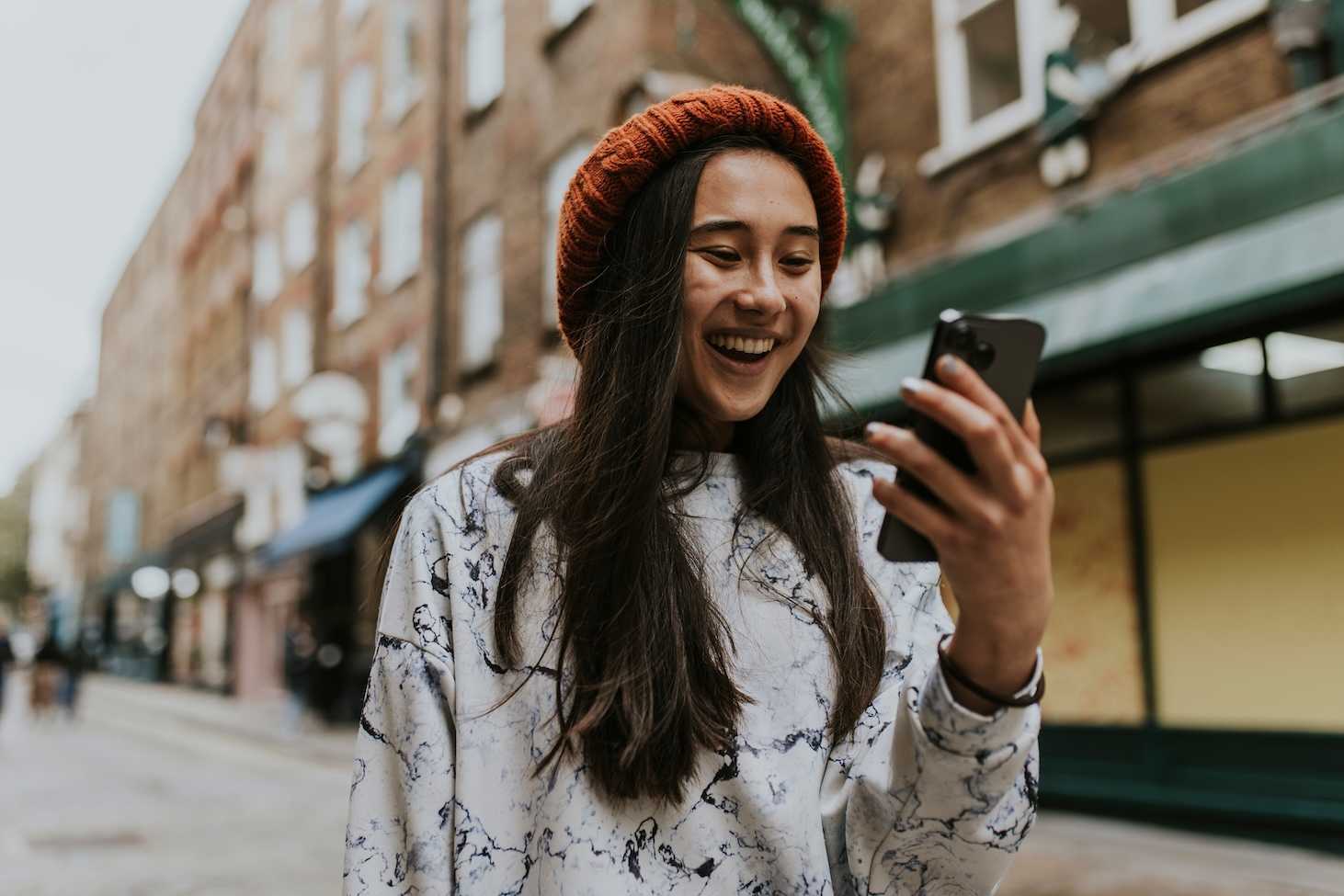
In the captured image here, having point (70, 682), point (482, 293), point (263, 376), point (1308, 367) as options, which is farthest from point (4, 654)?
point (1308, 367)

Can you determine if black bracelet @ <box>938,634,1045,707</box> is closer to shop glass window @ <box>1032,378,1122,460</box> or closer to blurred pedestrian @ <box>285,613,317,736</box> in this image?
shop glass window @ <box>1032,378,1122,460</box>

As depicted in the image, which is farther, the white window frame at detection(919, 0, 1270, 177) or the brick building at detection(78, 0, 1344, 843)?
the white window frame at detection(919, 0, 1270, 177)

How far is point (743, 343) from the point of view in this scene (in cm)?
151

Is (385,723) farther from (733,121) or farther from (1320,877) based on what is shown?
(1320,877)

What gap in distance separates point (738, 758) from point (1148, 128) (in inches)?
279

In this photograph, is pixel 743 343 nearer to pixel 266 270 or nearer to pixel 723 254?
pixel 723 254

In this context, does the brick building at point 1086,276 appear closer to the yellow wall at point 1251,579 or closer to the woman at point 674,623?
the yellow wall at point 1251,579

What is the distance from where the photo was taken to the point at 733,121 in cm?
154

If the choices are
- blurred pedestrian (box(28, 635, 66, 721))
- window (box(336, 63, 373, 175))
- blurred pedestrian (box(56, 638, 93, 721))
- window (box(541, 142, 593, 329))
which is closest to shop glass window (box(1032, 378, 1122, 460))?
window (box(541, 142, 593, 329))

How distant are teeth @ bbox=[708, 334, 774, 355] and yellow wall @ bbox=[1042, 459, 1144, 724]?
660cm

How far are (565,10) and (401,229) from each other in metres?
6.38

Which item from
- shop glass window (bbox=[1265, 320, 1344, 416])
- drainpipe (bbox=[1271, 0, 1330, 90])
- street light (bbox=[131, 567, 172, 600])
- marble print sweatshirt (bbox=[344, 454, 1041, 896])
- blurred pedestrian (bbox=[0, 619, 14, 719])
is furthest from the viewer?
street light (bbox=[131, 567, 172, 600])

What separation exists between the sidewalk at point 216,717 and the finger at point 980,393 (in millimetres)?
12648

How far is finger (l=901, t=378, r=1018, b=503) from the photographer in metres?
0.90
